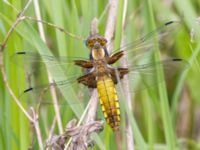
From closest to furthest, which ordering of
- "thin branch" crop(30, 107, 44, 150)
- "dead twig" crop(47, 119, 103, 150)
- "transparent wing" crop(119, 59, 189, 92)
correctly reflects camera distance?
"dead twig" crop(47, 119, 103, 150)
"thin branch" crop(30, 107, 44, 150)
"transparent wing" crop(119, 59, 189, 92)

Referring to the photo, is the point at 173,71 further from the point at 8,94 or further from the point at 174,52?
the point at 174,52

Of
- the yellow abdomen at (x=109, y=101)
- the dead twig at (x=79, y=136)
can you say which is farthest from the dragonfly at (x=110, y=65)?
the dead twig at (x=79, y=136)

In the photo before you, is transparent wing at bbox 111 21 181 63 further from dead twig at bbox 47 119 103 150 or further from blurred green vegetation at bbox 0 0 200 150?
dead twig at bbox 47 119 103 150

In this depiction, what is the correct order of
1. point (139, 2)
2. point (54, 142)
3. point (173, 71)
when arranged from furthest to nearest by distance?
1. point (139, 2)
2. point (173, 71)
3. point (54, 142)

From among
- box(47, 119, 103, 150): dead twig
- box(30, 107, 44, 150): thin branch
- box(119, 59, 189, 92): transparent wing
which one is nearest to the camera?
box(47, 119, 103, 150): dead twig

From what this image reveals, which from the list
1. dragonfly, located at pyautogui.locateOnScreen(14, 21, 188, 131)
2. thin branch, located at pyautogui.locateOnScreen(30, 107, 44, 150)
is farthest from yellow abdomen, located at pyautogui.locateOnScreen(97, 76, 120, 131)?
thin branch, located at pyautogui.locateOnScreen(30, 107, 44, 150)

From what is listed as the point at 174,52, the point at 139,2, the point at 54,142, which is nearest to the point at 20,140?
the point at 54,142

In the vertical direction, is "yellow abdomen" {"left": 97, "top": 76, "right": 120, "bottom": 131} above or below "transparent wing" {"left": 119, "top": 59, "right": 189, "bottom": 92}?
below
